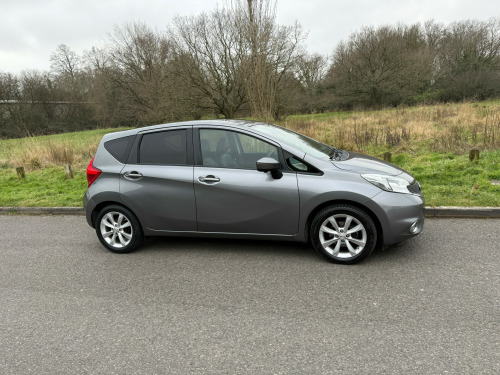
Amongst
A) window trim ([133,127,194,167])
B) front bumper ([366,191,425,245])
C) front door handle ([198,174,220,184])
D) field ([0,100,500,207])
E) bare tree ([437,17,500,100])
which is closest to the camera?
front bumper ([366,191,425,245])

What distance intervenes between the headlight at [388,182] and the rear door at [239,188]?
2.82 ft

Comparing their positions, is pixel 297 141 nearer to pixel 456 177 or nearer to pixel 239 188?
pixel 239 188

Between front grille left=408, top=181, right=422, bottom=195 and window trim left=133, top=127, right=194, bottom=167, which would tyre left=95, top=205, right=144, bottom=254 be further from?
front grille left=408, top=181, right=422, bottom=195

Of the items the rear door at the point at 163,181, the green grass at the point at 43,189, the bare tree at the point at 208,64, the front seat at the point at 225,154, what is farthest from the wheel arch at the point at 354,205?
the bare tree at the point at 208,64

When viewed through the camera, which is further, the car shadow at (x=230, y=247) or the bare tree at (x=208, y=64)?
the bare tree at (x=208, y=64)

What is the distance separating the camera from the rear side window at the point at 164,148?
4.70m

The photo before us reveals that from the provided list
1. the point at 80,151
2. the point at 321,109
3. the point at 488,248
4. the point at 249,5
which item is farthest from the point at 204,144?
the point at 321,109

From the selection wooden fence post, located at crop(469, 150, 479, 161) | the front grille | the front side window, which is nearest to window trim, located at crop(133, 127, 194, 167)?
the front side window

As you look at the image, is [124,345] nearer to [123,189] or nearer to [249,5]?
[123,189]

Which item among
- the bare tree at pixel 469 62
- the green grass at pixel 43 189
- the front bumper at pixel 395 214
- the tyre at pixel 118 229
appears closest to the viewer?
the front bumper at pixel 395 214

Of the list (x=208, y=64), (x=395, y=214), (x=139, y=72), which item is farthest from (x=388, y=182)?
(x=139, y=72)

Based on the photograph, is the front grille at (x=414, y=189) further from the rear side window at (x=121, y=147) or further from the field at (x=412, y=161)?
the rear side window at (x=121, y=147)

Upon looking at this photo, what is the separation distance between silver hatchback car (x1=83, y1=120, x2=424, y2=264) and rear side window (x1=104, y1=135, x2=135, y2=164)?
2 centimetres

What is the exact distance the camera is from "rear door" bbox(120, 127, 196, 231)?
4.58 metres
